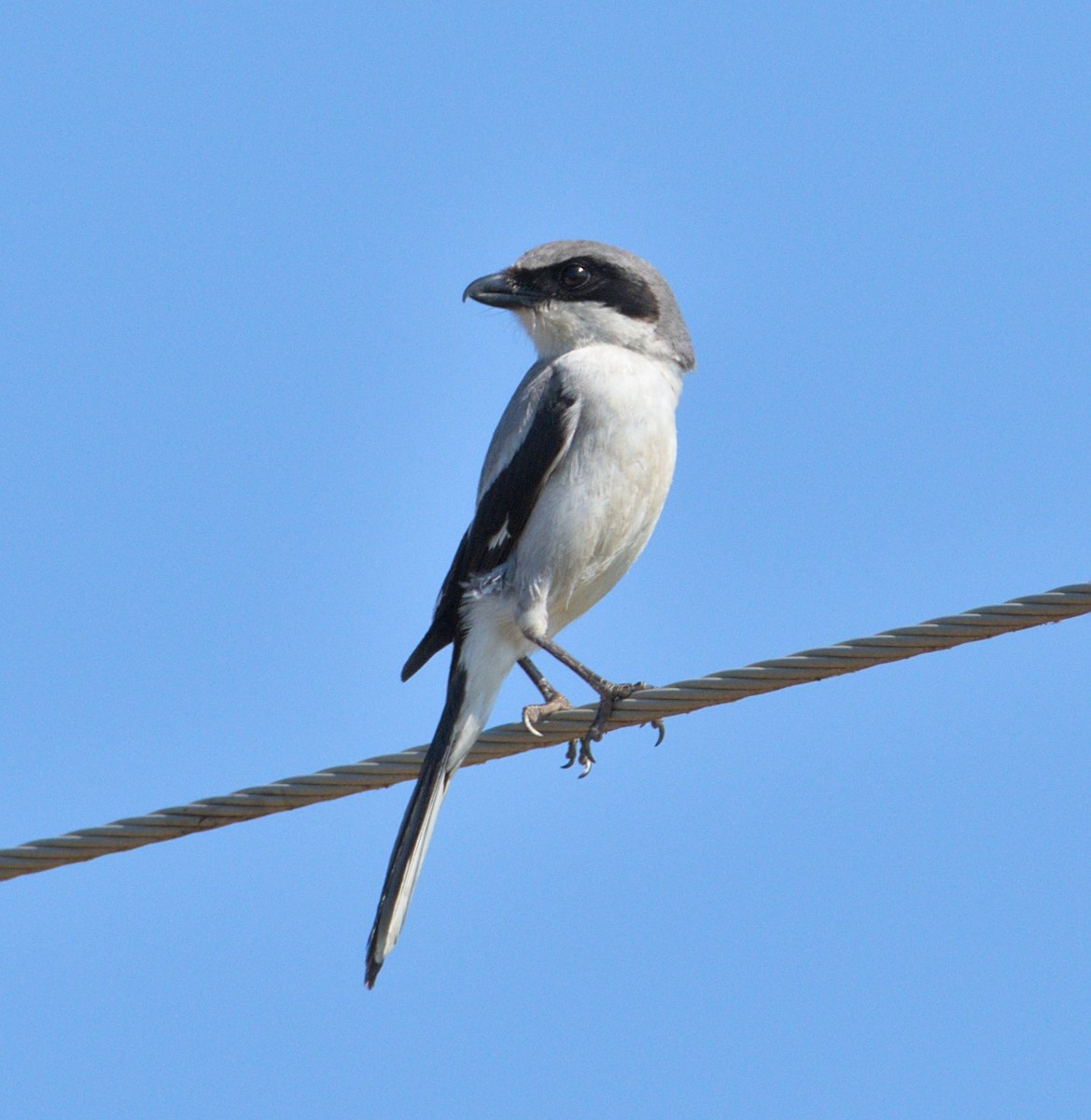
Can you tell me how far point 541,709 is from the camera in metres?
5.85

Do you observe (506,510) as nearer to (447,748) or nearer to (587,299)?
(447,748)

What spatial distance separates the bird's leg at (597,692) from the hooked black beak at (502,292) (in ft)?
4.97

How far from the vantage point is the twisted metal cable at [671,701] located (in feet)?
13.4

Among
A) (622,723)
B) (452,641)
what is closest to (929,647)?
(622,723)

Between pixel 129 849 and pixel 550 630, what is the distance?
2.38 metres

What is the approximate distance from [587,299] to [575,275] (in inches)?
5.3

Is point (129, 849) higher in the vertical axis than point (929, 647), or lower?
lower

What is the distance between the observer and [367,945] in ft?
17.7

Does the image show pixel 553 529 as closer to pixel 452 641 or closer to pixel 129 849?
pixel 452 641

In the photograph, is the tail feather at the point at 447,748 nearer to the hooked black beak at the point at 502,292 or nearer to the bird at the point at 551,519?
the bird at the point at 551,519

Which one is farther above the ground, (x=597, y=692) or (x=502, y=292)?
(x=502, y=292)

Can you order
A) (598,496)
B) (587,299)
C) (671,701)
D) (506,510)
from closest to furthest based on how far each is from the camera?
(671,701) < (598,496) < (506,510) < (587,299)

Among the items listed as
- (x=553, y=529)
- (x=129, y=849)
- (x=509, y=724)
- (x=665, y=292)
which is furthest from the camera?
(x=665, y=292)

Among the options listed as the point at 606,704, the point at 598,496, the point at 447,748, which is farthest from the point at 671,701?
the point at 598,496
